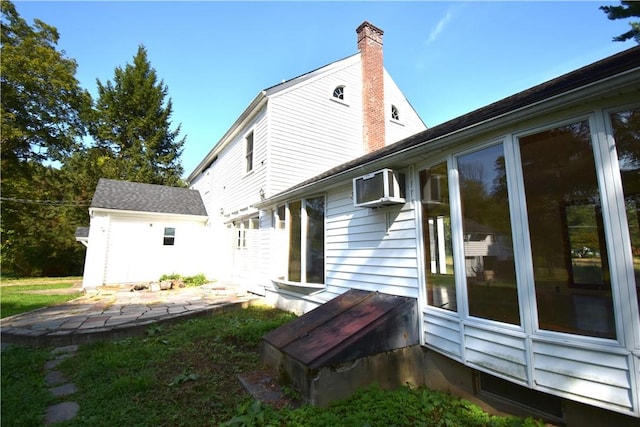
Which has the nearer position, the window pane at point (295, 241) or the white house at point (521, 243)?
the white house at point (521, 243)

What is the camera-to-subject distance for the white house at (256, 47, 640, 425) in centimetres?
225

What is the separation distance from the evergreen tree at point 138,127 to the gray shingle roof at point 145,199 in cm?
1114

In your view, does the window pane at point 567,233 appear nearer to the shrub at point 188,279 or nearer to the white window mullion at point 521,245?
the white window mullion at point 521,245

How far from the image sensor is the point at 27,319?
673 cm

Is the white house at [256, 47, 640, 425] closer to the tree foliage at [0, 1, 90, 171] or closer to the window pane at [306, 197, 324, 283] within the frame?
the window pane at [306, 197, 324, 283]

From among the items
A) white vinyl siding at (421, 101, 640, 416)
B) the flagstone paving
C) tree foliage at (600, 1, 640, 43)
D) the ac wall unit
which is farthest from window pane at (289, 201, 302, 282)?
tree foliage at (600, 1, 640, 43)

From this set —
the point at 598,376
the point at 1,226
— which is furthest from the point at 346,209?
the point at 1,226

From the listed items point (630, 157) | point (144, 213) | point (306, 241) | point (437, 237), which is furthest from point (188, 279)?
point (630, 157)

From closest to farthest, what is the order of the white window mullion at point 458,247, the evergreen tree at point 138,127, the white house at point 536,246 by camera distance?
the white house at point 536,246
the white window mullion at point 458,247
the evergreen tree at point 138,127

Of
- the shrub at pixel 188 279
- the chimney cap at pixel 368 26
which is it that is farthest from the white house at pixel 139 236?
the chimney cap at pixel 368 26

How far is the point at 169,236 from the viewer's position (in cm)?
1305

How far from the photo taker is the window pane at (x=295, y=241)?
7.05 m

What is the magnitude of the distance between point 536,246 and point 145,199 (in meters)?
14.6

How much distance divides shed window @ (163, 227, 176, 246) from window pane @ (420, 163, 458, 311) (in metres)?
12.1
